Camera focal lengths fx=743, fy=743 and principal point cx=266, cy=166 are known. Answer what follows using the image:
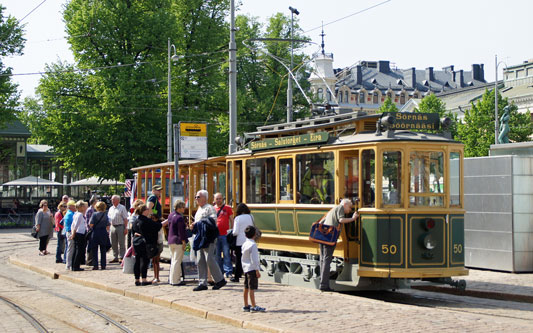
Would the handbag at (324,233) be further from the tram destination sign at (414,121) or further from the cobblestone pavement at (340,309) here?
the tram destination sign at (414,121)

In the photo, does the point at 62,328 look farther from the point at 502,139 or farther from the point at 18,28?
the point at 18,28

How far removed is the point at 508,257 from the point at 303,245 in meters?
5.42

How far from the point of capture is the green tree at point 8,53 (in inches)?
1583

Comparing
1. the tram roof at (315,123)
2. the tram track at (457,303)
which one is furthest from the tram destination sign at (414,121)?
the tram track at (457,303)

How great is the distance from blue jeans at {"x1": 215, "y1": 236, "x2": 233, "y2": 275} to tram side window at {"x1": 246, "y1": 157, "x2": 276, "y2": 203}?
4.29 ft

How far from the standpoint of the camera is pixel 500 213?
56.9 ft

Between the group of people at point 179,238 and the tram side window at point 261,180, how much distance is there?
0.82 m

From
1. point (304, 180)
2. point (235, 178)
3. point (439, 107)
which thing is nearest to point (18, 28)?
point (235, 178)

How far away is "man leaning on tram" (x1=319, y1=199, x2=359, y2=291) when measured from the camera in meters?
13.1

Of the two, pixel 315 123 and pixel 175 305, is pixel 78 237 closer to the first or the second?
pixel 175 305

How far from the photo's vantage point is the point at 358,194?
13398mm

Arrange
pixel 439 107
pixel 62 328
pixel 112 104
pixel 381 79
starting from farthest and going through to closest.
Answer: pixel 381 79 → pixel 439 107 → pixel 112 104 → pixel 62 328

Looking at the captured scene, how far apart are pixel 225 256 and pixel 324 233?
3314mm

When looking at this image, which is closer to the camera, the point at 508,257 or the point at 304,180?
the point at 304,180
